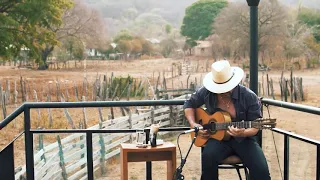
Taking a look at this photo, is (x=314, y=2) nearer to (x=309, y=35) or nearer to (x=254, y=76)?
(x=309, y=35)

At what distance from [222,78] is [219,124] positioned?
0.98 ft

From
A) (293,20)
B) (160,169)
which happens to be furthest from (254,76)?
(293,20)

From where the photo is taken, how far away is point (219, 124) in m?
2.94

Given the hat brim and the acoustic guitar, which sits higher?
the hat brim

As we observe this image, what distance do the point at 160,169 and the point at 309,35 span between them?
25330 millimetres

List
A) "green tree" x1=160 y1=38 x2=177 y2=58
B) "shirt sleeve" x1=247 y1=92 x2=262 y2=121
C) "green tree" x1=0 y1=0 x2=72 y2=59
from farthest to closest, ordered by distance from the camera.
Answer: "green tree" x1=160 y1=38 x2=177 y2=58, "green tree" x1=0 y1=0 x2=72 y2=59, "shirt sleeve" x1=247 y1=92 x2=262 y2=121

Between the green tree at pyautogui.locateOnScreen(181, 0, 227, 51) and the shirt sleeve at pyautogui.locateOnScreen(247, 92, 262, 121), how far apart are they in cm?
2687

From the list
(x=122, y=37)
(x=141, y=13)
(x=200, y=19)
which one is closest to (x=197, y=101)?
(x=122, y=37)

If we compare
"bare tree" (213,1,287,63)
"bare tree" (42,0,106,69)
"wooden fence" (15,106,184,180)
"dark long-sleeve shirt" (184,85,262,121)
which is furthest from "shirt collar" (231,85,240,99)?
"bare tree" (42,0,106,69)

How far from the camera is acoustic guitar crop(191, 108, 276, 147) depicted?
2.86 meters

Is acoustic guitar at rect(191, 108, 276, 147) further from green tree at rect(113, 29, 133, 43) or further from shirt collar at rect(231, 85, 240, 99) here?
green tree at rect(113, 29, 133, 43)

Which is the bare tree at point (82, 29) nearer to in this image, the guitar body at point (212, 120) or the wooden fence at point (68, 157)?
the wooden fence at point (68, 157)

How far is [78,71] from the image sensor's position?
26.2 m

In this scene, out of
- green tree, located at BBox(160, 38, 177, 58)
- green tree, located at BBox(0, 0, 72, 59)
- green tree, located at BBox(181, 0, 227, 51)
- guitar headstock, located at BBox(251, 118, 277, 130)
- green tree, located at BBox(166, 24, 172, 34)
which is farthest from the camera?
green tree, located at BBox(166, 24, 172, 34)
